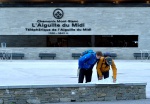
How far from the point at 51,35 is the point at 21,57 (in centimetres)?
452

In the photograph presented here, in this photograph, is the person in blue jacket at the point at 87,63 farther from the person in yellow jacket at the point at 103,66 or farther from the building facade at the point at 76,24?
the building facade at the point at 76,24

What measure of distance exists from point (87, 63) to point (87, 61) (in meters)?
0.10

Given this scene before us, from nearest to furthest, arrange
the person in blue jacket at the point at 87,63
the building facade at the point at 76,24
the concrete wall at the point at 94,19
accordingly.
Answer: the person in blue jacket at the point at 87,63
the building facade at the point at 76,24
the concrete wall at the point at 94,19

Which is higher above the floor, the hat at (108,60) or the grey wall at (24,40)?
the grey wall at (24,40)

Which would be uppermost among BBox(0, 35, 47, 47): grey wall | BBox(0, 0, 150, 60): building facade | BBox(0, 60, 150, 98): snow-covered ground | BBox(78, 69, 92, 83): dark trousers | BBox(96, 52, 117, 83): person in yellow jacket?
BBox(0, 0, 150, 60): building facade

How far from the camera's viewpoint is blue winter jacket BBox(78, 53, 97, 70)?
48.5 feet

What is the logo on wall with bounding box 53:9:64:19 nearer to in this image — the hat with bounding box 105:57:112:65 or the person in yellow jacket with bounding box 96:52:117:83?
the person in yellow jacket with bounding box 96:52:117:83

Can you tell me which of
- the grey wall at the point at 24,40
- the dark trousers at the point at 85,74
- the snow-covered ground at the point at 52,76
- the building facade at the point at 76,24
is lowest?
the snow-covered ground at the point at 52,76

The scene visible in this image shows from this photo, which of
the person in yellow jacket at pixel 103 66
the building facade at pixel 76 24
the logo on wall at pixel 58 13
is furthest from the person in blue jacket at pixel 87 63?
the logo on wall at pixel 58 13

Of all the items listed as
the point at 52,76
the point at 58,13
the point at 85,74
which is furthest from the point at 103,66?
the point at 58,13

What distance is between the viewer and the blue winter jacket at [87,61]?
1477cm

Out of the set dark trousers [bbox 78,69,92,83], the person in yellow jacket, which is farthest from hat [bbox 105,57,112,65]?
dark trousers [bbox 78,69,92,83]

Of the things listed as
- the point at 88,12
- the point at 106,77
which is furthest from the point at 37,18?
the point at 106,77

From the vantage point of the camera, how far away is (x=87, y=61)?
48.7 feet
